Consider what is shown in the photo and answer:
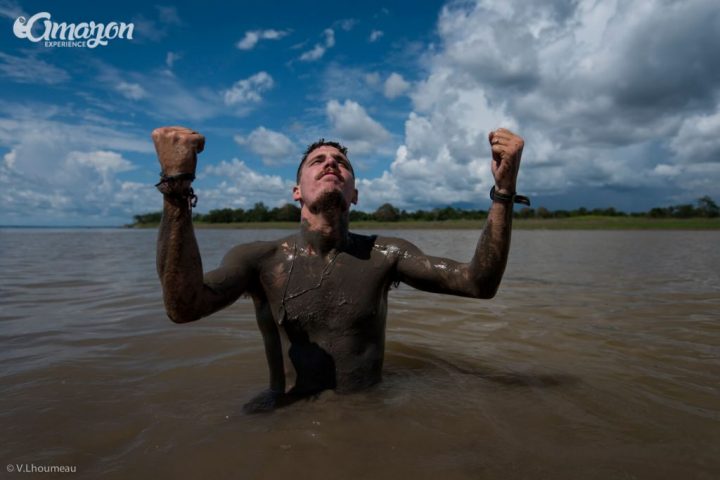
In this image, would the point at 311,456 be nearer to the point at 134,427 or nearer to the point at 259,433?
the point at 259,433

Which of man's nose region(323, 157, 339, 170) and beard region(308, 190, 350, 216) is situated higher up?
man's nose region(323, 157, 339, 170)

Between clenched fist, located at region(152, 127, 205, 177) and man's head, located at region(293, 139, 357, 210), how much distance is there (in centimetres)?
112

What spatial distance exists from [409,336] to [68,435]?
467 centimetres

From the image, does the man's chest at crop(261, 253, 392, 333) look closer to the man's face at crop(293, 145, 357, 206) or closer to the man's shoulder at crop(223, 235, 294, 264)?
the man's shoulder at crop(223, 235, 294, 264)

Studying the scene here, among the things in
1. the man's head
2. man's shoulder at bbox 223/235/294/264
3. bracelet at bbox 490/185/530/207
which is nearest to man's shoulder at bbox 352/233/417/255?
the man's head

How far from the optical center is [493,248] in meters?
3.23

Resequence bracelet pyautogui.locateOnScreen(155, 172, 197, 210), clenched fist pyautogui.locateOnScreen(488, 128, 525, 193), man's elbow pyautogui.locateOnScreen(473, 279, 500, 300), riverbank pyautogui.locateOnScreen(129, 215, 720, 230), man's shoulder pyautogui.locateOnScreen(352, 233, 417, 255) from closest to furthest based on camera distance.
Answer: bracelet pyautogui.locateOnScreen(155, 172, 197, 210) < clenched fist pyautogui.locateOnScreen(488, 128, 525, 193) < man's elbow pyautogui.locateOnScreen(473, 279, 500, 300) < man's shoulder pyautogui.locateOnScreen(352, 233, 417, 255) < riverbank pyautogui.locateOnScreen(129, 215, 720, 230)

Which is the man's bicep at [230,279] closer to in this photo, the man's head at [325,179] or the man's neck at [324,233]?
the man's neck at [324,233]

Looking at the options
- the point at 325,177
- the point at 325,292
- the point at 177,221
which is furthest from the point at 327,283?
the point at 177,221

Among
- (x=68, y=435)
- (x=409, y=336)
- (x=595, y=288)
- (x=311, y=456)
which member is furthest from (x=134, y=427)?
(x=595, y=288)

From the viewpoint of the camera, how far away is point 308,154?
4.25 meters

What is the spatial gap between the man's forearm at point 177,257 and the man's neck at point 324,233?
1099 millimetres

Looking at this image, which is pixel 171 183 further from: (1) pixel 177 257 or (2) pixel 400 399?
(2) pixel 400 399

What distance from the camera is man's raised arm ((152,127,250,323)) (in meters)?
2.88
